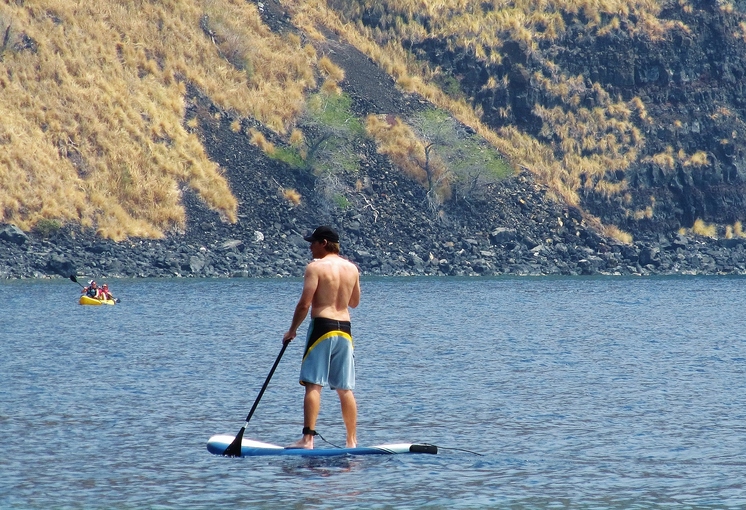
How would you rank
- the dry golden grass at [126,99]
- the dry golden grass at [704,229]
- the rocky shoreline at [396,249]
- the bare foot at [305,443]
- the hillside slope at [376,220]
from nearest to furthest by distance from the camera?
the bare foot at [305,443] < the rocky shoreline at [396,249] < the hillside slope at [376,220] < the dry golden grass at [126,99] < the dry golden grass at [704,229]

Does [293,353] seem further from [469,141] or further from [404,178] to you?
[469,141]

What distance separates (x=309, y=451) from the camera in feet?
44.7

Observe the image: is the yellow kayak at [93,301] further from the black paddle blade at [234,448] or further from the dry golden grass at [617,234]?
the dry golden grass at [617,234]

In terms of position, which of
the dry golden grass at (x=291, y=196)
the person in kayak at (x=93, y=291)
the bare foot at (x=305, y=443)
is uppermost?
the dry golden grass at (x=291, y=196)

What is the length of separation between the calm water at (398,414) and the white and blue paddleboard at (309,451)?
115mm

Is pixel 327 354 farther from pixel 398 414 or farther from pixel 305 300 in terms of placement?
pixel 398 414

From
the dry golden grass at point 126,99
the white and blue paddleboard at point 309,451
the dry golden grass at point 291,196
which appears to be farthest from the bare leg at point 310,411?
the dry golden grass at point 291,196

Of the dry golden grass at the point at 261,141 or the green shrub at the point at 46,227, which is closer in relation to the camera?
the green shrub at the point at 46,227

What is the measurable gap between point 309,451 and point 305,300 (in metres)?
1.71

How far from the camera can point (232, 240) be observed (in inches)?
2813

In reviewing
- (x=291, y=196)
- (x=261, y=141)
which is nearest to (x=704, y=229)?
(x=291, y=196)

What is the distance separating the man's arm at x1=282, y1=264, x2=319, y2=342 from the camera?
13.6 m

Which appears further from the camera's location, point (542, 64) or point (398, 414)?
point (542, 64)

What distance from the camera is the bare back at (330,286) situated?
1388 cm
